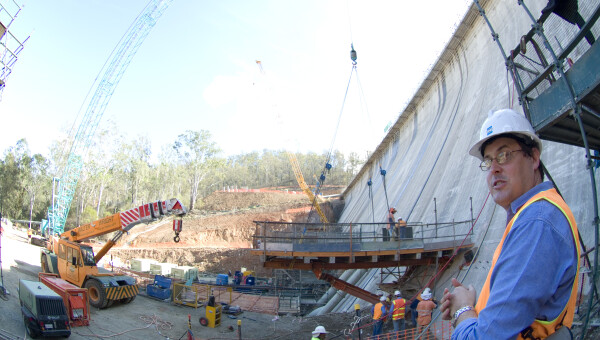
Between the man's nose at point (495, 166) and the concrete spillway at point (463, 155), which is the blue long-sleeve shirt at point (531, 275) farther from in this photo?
the concrete spillway at point (463, 155)

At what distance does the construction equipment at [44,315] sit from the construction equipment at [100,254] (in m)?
4.43

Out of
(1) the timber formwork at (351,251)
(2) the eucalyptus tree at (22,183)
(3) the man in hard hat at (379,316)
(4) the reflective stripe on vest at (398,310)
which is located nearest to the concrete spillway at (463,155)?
(1) the timber formwork at (351,251)

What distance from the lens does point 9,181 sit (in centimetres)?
5088

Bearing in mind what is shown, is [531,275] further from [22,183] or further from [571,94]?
[22,183]

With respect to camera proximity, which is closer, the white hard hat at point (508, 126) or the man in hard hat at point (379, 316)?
the white hard hat at point (508, 126)

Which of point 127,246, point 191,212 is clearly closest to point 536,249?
point 127,246

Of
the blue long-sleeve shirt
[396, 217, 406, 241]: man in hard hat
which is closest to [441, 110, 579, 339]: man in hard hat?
the blue long-sleeve shirt

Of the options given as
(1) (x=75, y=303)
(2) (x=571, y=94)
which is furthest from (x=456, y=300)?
(1) (x=75, y=303)

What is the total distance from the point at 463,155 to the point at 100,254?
55.6 ft

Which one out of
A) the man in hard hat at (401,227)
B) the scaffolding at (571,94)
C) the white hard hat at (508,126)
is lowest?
the man in hard hat at (401,227)

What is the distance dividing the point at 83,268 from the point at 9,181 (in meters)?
48.2

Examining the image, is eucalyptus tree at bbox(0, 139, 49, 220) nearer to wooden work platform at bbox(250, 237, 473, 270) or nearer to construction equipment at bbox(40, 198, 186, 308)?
construction equipment at bbox(40, 198, 186, 308)

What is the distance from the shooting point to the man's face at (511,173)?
6.17ft

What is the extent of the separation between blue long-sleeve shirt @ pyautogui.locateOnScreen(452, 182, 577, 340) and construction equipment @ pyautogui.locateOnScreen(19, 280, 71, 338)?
1190cm
